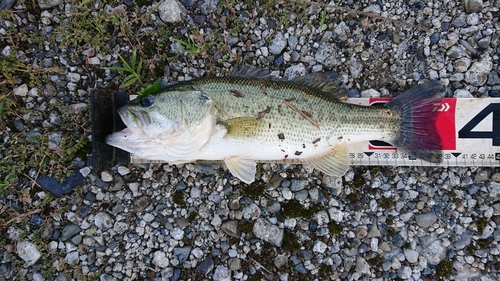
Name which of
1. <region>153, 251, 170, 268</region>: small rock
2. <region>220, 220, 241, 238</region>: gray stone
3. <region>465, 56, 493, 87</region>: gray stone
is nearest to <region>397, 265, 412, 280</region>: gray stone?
<region>220, 220, 241, 238</region>: gray stone

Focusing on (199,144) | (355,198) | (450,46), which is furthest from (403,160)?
(199,144)

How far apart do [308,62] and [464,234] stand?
2.72m

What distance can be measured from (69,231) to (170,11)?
9.49 ft

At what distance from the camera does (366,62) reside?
13.6 feet

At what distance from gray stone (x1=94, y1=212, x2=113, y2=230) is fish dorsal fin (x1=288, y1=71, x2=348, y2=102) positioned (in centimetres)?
267

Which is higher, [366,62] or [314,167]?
[366,62]

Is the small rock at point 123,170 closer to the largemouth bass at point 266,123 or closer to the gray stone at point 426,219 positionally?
the largemouth bass at point 266,123

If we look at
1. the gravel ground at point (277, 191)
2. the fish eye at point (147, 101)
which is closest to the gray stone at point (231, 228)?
the gravel ground at point (277, 191)

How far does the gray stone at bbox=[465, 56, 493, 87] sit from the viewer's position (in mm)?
4059

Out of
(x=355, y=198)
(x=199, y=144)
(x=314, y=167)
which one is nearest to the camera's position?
(x=199, y=144)

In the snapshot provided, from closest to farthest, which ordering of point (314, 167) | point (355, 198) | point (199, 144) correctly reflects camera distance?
point (199, 144) < point (314, 167) < point (355, 198)

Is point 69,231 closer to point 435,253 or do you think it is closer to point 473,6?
point 435,253

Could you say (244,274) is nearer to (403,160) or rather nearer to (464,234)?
(403,160)

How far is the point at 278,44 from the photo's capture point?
4.18m
